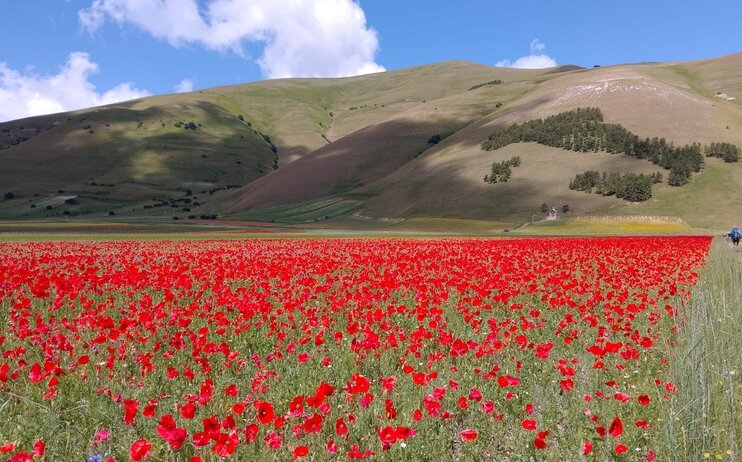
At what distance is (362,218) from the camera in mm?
105875

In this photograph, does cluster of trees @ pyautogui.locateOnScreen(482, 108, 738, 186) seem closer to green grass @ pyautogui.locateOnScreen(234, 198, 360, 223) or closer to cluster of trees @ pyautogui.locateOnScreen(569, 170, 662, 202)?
cluster of trees @ pyautogui.locateOnScreen(569, 170, 662, 202)

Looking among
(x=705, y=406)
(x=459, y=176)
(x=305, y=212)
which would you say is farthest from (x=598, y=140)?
(x=705, y=406)

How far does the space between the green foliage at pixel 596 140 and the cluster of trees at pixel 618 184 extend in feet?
17.7

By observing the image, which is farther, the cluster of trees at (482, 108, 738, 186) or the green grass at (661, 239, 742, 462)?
the cluster of trees at (482, 108, 738, 186)

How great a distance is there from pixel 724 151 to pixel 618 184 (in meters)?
20.8

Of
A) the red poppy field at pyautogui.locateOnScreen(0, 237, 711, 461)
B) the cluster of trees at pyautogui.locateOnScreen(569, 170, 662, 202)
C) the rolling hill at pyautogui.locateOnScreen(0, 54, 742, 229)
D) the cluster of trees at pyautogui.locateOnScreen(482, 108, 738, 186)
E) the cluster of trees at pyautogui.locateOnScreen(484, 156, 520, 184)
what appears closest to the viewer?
Result: the red poppy field at pyautogui.locateOnScreen(0, 237, 711, 461)

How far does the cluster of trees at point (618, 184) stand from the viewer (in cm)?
8388

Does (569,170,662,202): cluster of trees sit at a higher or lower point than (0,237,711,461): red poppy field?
higher

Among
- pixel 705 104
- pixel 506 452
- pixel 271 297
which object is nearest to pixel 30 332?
pixel 271 297

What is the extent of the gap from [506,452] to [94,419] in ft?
15.2

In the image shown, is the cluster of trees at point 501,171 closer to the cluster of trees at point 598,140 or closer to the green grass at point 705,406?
the cluster of trees at point 598,140

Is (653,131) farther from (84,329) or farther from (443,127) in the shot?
(84,329)

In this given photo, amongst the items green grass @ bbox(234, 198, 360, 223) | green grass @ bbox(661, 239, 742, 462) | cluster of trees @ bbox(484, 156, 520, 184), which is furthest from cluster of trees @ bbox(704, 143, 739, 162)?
green grass @ bbox(661, 239, 742, 462)

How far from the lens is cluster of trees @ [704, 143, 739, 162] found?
89.1 meters
